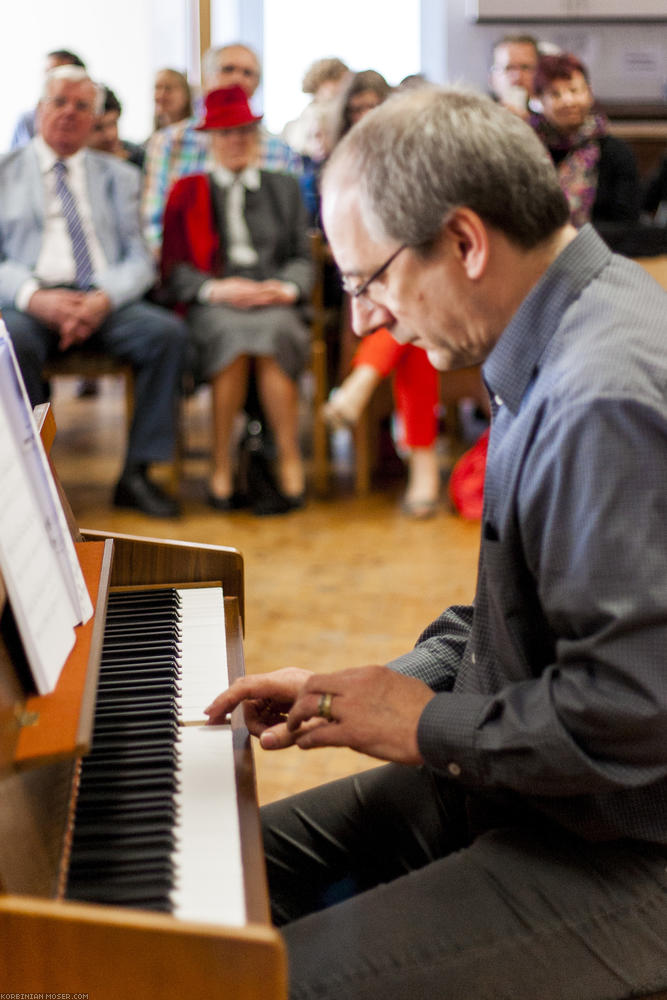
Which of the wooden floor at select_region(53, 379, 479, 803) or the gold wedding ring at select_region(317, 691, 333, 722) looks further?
the wooden floor at select_region(53, 379, 479, 803)

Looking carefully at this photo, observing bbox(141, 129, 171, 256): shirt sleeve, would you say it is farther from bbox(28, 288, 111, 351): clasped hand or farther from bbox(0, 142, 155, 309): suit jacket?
bbox(28, 288, 111, 351): clasped hand

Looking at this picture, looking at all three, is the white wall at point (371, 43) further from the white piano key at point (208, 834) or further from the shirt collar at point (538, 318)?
the white piano key at point (208, 834)

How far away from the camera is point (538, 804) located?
0.96 metres

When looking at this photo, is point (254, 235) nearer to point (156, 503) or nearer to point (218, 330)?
point (218, 330)

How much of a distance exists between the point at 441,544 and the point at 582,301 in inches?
91.9

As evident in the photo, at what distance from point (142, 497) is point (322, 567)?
0.77 m

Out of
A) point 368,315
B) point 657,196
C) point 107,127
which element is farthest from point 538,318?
point 657,196

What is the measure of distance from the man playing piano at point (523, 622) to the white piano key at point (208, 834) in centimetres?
5

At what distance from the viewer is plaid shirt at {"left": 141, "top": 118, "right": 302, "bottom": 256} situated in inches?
161

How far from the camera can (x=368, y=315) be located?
1.09 meters

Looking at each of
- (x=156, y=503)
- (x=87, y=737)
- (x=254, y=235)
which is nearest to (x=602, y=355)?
(x=87, y=737)

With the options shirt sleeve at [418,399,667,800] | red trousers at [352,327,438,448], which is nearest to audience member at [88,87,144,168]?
red trousers at [352,327,438,448]

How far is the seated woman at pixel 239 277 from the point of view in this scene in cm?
361

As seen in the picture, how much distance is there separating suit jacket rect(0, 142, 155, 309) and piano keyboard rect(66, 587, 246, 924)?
251 cm
